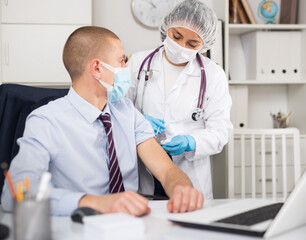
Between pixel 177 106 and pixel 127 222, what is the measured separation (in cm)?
131

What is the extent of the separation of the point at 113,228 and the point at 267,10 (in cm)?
271

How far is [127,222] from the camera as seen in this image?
81 cm

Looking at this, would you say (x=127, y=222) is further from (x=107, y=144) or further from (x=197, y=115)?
(x=197, y=115)

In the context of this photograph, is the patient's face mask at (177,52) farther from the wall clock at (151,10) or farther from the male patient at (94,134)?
the wall clock at (151,10)

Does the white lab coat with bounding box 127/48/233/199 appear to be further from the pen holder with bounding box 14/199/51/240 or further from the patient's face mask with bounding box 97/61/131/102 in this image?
the pen holder with bounding box 14/199/51/240

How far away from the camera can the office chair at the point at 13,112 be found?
1.53m

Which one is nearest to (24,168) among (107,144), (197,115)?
(107,144)

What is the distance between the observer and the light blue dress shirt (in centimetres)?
126

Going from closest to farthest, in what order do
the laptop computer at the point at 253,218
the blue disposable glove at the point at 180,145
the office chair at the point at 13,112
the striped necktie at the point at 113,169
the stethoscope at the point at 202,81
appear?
the laptop computer at the point at 253,218, the striped necktie at the point at 113,169, the office chair at the point at 13,112, the blue disposable glove at the point at 180,145, the stethoscope at the point at 202,81

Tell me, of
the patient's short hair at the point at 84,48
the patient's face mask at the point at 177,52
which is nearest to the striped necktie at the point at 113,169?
the patient's short hair at the point at 84,48

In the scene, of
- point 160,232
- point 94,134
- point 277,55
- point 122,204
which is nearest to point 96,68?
point 94,134

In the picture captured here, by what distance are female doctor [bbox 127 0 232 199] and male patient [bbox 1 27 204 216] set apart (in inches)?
21.4

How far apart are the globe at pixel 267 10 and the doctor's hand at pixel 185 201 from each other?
2.36 meters

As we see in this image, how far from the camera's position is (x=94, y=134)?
54.2 inches
